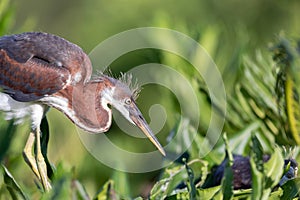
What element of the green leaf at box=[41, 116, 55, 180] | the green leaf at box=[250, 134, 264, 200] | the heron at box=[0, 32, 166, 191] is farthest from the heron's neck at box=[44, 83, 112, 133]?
the green leaf at box=[250, 134, 264, 200]

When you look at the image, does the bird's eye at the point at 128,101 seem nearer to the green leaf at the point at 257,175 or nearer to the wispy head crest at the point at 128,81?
the wispy head crest at the point at 128,81

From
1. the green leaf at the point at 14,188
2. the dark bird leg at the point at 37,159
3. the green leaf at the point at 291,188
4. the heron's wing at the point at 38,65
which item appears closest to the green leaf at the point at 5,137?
the green leaf at the point at 14,188

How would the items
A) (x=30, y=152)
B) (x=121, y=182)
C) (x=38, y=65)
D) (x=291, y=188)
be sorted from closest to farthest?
(x=291, y=188), (x=121, y=182), (x=30, y=152), (x=38, y=65)

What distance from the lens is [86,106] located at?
1.33m

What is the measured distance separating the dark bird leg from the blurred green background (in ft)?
0.06

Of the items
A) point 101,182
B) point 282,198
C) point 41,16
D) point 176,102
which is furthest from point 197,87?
point 41,16

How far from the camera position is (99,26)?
2818 mm

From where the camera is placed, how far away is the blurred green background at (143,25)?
1.43 m

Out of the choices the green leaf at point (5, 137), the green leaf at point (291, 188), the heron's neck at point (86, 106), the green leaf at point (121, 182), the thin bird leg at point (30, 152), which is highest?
the green leaf at point (5, 137)

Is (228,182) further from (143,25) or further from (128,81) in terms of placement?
(143,25)

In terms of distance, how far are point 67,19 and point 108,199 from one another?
2784 millimetres

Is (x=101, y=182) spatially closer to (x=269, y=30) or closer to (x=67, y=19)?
(x=269, y=30)

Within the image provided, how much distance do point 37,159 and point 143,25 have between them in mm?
1460

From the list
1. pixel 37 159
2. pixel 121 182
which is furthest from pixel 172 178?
pixel 37 159
